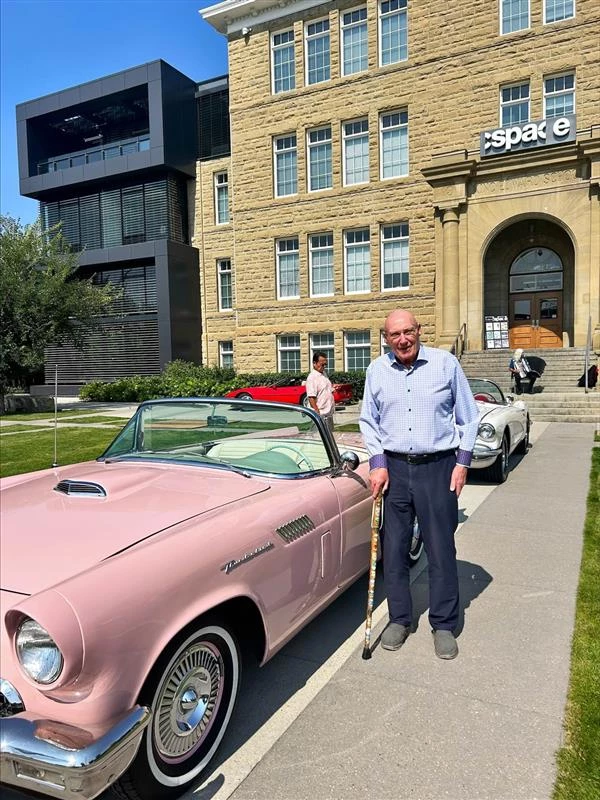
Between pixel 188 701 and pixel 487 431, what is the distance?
20.0 ft

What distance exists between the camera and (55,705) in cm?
183

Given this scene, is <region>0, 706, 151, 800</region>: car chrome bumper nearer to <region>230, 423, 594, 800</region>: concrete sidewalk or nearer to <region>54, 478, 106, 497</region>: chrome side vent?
<region>230, 423, 594, 800</region>: concrete sidewalk

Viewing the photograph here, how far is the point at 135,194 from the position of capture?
94.2ft

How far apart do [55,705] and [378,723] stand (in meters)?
1.53

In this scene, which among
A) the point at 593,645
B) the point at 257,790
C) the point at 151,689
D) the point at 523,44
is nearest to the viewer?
the point at 151,689

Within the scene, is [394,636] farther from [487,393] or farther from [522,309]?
[522,309]

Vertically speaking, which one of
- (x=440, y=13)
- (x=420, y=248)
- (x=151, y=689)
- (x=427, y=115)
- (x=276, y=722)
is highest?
(x=440, y=13)

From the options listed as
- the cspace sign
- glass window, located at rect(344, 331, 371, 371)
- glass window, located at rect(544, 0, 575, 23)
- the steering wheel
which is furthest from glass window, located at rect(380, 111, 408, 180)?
the steering wheel

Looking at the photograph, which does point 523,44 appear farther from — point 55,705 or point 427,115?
point 55,705

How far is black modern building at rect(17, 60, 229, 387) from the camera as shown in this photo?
27500mm

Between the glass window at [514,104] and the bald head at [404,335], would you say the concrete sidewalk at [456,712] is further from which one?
the glass window at [514,104]

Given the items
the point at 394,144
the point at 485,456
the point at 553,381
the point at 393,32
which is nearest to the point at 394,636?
the point at 485,456

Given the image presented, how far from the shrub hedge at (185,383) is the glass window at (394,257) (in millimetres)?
3937

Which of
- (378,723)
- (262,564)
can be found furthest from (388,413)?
(378,723)
